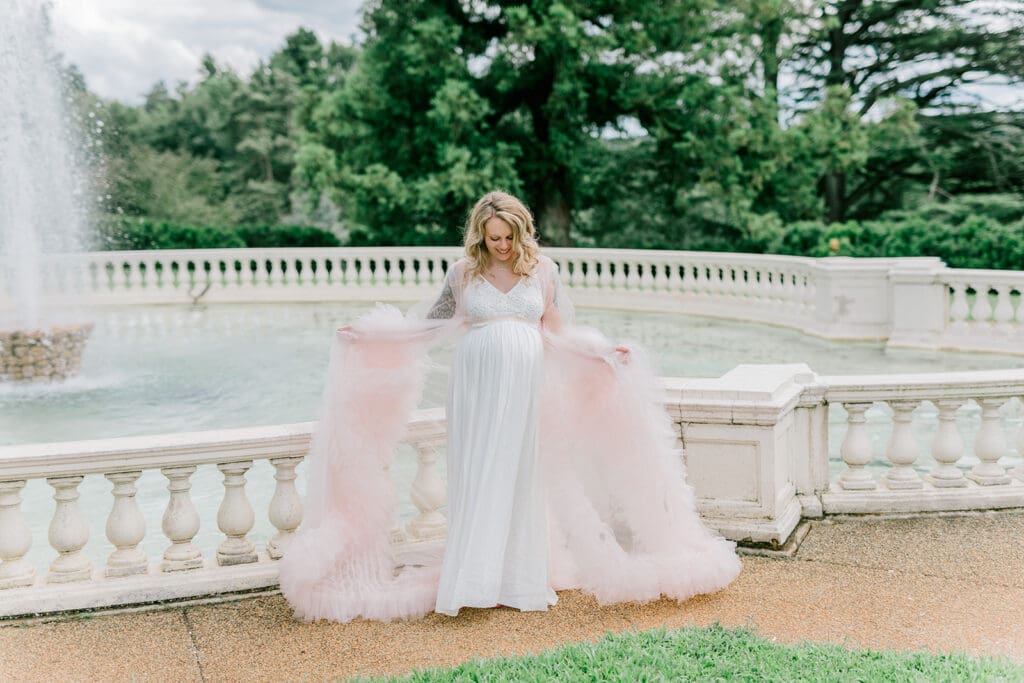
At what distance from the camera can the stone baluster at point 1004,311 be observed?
1245 centimetres

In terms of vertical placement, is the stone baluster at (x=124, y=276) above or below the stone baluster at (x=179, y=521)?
above

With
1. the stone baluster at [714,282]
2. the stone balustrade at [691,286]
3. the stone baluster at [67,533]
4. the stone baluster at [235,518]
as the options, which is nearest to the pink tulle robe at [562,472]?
the stone baluster at [235,518]

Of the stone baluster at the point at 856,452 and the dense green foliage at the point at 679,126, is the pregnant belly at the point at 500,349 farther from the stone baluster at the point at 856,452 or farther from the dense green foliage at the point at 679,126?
the dense green foliage at the point at 679,126

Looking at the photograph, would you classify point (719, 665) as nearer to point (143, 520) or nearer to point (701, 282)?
point (143, 520)

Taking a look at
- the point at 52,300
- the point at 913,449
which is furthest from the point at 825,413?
the point at 52,300

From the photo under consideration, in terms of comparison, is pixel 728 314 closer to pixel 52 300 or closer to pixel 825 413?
pixel 825 413

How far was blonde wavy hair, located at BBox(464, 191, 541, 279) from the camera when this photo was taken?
→ 4.40m

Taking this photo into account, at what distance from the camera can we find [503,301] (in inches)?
177

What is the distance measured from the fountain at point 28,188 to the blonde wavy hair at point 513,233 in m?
9.29

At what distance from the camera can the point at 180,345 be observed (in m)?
14.9

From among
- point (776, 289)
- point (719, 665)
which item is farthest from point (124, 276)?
point (719, 665)

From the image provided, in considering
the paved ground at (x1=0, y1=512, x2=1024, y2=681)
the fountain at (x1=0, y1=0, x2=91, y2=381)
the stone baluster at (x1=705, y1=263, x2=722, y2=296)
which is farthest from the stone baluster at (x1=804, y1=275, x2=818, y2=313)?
the paved ground at (x1=0, y1=512, x2=1024, y2=681)

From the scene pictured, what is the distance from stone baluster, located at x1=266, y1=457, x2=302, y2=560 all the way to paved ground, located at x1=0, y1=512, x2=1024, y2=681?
0.92 ft

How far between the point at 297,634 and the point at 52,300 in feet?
54.6
